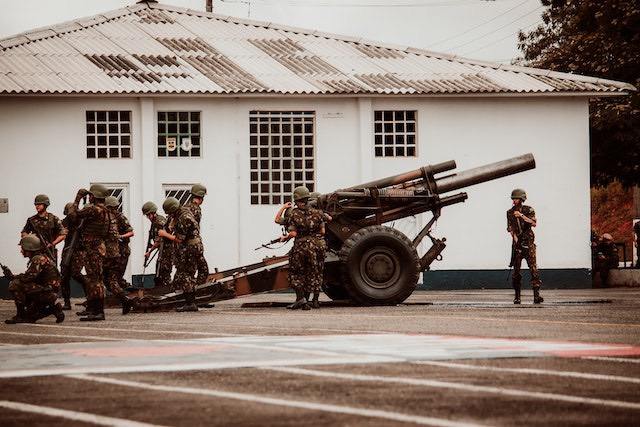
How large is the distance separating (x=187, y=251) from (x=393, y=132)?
12602 mm

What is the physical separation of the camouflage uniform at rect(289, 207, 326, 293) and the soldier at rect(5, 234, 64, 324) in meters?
4.26

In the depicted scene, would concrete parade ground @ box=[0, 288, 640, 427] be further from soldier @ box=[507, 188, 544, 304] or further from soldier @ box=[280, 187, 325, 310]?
soldier @ box=[507, 188, 544, 304]

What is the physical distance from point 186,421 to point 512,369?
3.60 metres

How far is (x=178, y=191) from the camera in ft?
110

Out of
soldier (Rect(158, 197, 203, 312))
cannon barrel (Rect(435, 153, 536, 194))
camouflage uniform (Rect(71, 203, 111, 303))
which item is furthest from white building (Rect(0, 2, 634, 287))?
camouflage uniform (Rect(71, 203, 111, 303))

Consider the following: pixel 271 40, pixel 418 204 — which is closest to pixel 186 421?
pixel 418 204

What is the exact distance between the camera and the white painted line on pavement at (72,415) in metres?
9.54

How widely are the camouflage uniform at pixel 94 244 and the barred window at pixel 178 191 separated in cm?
1216

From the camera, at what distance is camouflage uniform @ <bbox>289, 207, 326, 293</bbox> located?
23500mm

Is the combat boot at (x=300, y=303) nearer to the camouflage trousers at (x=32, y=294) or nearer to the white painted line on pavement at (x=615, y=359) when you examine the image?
the camouflage trousers at (x=32, y=294)

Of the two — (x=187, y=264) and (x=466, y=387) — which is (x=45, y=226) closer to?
(x=187, y=264)

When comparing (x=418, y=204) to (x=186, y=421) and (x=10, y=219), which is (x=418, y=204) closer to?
(x=10, y=219)

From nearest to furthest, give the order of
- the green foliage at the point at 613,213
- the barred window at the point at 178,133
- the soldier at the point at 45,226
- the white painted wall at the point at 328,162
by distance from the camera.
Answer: the soldier at the point at 45,226 < the white painted wall at the point at 328,162 < the barred window at the point at 178,133 < the green foliage at the point at 613,213

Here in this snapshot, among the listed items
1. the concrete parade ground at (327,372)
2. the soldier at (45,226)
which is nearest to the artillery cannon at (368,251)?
the soldier at (45,226)
